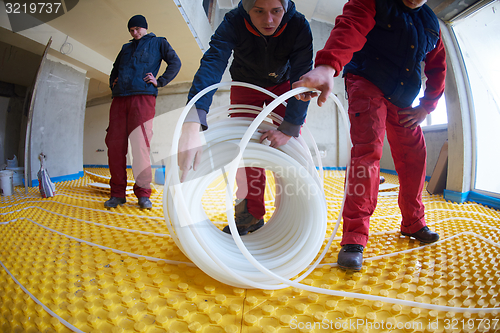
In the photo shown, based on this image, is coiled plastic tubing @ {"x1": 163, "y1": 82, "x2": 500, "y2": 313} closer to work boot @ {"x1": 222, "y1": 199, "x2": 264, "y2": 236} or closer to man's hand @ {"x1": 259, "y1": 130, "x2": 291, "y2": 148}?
man's hand @ {"x1": 259, "y1": 130, "x2": 291, "y2": 148}

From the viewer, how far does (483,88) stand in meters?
2.14

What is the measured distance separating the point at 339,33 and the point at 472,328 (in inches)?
40.0

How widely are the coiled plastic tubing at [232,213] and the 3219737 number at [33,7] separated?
3.46 m

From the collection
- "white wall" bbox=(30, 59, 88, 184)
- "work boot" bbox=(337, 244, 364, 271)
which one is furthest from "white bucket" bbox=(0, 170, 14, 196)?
"work boot" bbox=(337, 244, 364, 271)

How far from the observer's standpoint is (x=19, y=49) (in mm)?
3520

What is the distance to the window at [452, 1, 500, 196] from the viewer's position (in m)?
2.01

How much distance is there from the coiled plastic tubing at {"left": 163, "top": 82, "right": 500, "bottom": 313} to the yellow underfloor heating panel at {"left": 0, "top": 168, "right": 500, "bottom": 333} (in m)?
0.05

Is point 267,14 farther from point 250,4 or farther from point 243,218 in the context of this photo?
point 243,218

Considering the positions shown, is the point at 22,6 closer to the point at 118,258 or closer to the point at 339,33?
the point at 118,258

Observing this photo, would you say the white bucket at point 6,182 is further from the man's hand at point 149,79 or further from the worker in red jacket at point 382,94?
the worker in red jacket at point 382,94

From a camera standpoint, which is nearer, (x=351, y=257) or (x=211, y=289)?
(x=211, y=289)

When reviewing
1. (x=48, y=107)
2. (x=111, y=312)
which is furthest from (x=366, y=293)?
(x=48, y=107)

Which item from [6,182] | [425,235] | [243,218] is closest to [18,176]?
[6,182]

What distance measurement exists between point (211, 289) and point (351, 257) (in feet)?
1.85
